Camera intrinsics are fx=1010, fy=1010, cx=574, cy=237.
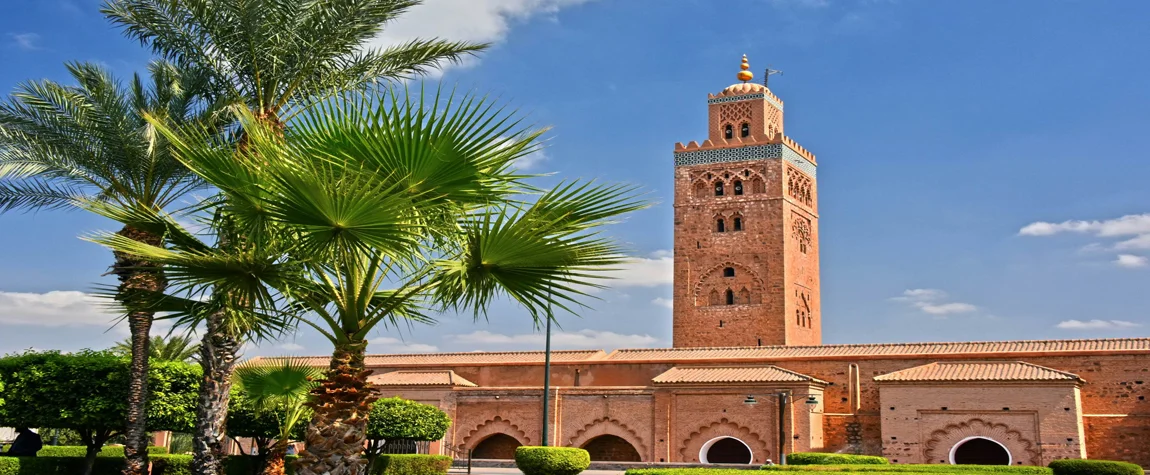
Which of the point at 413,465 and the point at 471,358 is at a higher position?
the point at 471,358

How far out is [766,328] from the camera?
125 ft

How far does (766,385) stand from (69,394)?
16815 mm

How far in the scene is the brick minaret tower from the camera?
38625 millimetres

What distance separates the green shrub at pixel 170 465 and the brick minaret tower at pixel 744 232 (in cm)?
2261

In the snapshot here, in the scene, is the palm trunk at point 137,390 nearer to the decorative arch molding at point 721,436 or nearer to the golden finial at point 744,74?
the decorative arch molding at point 721,436

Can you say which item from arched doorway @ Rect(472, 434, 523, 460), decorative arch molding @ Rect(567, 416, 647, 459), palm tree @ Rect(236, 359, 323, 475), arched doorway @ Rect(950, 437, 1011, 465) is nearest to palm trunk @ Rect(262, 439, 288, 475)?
palm tree @ Rect(236, 359, 323, 475)

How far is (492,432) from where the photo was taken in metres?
30.0

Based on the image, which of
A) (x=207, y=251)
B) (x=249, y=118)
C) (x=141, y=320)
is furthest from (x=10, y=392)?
(x=249, y=118)

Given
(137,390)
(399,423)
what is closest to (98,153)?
(137,390)

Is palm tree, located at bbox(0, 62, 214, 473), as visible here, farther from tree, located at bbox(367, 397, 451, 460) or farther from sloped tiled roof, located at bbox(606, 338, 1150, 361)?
sloped tiled roof, located at bbox(606, 338, 1150, 361)

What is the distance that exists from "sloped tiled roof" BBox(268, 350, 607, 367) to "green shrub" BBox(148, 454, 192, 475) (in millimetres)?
14038

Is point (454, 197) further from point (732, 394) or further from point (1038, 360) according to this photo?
point (1038, 360)

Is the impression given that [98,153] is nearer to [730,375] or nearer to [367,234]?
[367,234]

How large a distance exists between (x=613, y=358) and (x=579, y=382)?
132 cm
